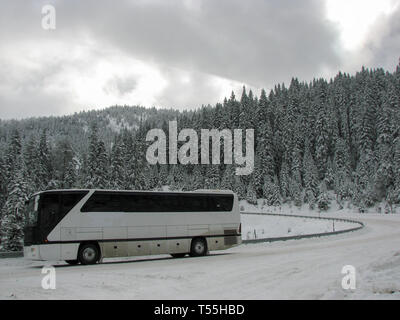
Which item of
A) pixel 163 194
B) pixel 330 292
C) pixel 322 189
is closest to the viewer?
pixel 330 292

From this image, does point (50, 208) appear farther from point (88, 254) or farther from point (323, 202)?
point (323, 202)

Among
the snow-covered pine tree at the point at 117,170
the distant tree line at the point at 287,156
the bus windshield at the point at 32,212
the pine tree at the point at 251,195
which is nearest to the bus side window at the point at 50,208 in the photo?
the bus windshield at the point at 32,212

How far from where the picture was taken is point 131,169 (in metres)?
78.1

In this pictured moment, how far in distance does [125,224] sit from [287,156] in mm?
78878

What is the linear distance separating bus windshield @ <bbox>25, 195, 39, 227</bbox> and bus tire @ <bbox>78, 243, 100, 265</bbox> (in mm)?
2428

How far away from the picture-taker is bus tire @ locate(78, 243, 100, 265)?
733 inches

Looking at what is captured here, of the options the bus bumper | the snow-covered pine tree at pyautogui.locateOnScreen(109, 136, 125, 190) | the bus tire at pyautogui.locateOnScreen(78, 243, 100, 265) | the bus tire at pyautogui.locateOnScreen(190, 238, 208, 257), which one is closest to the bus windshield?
the bus bumper

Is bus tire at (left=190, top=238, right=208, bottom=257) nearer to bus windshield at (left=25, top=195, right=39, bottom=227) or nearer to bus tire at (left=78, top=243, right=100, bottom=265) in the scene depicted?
bus tire at (left=78, top=243, right=100, bottom=265)

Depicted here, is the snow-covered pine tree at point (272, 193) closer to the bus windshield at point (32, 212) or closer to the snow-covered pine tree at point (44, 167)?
the snow-covered pine tree at point (44, 167)

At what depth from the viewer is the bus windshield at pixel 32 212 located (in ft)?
59.9
